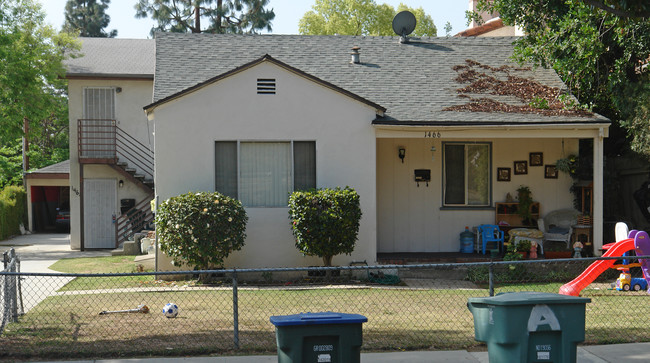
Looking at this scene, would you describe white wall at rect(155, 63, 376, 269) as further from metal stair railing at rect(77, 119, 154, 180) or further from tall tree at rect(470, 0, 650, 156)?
metal stair railing at rect(77, 119, 154, 180)

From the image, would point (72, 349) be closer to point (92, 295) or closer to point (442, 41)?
point (92, 295)

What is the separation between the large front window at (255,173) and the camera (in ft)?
46.0

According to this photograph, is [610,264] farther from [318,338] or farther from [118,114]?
[118,114]

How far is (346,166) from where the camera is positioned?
46.2ft

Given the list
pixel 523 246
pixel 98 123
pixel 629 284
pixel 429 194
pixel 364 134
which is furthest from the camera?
pixel 98 123

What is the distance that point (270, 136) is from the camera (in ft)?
45.8

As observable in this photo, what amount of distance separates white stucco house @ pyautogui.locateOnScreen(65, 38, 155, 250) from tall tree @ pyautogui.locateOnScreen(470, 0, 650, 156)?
11.6m

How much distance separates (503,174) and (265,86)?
238 inches

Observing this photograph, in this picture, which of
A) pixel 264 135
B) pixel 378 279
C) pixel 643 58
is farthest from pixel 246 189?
pixel 643 58

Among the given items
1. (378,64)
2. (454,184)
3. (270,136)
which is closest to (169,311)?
(270,136)

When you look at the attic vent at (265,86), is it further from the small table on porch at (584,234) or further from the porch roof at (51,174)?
the porch roof at (51,174)

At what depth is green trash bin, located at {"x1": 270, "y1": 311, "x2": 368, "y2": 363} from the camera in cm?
546

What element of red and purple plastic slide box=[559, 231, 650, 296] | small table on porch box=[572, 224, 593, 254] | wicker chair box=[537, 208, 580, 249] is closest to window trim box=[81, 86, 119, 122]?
wicker chair box=[537, 208, 580, 249]

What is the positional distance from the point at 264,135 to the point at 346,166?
1.81 m
